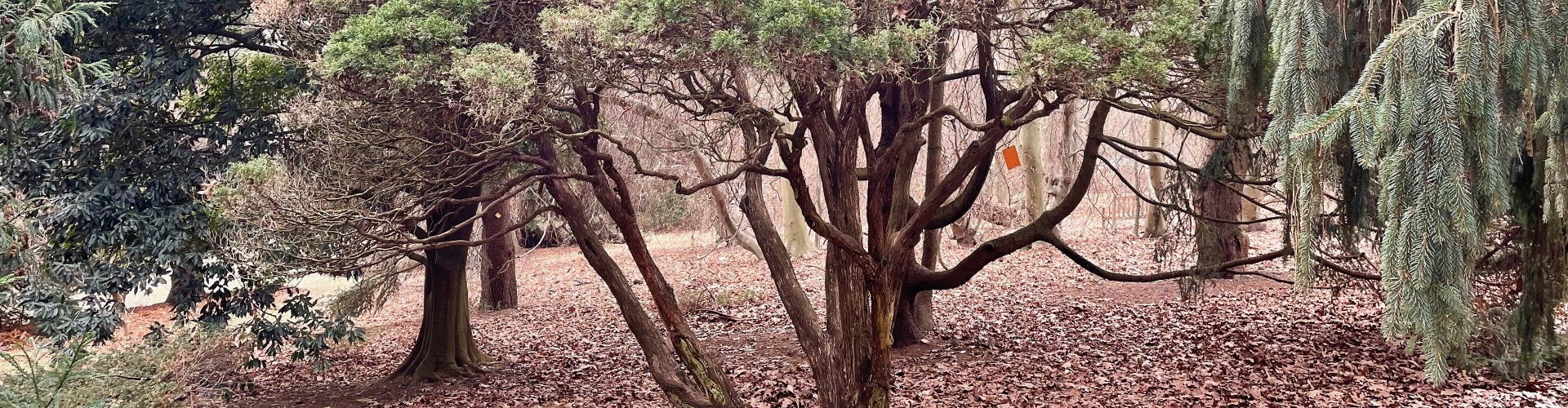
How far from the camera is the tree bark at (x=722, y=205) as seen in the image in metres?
11.5

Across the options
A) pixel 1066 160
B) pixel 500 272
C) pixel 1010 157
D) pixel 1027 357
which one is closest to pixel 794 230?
pixel 1066 160

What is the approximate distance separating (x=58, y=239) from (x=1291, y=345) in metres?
9.17

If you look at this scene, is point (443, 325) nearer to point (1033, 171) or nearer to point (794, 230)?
point (794, 230)

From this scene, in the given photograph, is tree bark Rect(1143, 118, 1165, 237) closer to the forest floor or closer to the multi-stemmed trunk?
the forest floor

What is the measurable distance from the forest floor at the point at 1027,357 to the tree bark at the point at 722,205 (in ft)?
3.00

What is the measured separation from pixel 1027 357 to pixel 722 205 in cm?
538

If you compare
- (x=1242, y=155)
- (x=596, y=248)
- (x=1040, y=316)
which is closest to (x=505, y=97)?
(x=596, y=248)

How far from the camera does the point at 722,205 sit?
1310 centimetres

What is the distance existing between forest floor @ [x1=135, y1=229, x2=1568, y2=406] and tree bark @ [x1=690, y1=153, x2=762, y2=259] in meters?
0.91

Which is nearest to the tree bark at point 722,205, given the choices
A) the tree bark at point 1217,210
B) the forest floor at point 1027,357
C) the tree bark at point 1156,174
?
the forest floor at point 1027,357

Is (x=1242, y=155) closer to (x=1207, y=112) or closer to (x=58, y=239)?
(x=1207, y=112)

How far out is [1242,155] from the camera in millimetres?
7355

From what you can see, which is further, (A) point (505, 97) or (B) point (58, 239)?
(B) point (58, 239)

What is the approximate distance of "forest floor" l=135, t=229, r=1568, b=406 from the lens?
Result: 705 cm
